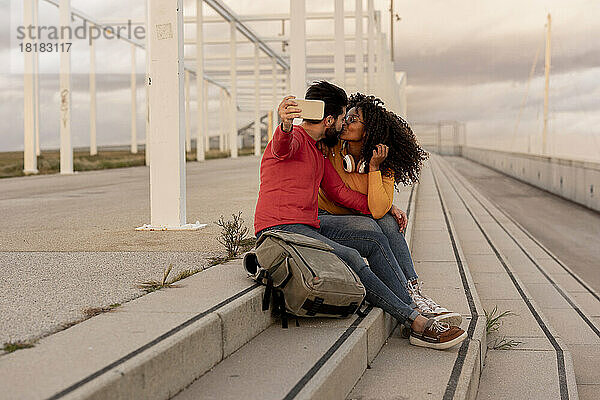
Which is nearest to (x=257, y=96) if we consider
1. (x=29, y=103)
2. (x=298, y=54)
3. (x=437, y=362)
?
(x=29, y=103)

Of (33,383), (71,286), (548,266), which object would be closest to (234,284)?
(71,286)

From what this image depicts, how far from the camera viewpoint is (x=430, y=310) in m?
3.81

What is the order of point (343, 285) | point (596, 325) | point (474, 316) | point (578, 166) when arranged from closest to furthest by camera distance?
1. point (343, 285)
2. point (474, 316)
3. point (596, 325)
4. point (578, 166)

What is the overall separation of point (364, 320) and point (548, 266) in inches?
216

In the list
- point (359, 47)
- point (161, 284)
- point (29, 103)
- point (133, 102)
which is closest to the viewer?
point (161, 284)

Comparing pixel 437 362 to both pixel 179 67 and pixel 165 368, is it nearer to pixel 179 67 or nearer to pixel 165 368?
pixel 165 368

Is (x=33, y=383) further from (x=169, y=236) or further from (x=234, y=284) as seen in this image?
(x=169, y=236)

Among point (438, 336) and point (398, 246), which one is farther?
point (398, 246)

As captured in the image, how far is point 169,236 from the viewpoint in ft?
18.3

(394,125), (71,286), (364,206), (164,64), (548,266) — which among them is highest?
(164,64)

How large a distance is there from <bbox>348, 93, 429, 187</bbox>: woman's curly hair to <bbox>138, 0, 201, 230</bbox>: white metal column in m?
2.25

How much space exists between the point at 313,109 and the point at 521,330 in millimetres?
1977

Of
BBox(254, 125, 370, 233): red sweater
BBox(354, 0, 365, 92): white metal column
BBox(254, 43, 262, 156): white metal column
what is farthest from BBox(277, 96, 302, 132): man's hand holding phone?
BBox(254, 43, 262, 156): white metal column

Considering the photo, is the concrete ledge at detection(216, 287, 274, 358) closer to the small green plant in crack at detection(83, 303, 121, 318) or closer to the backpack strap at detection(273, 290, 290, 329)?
the backpack strap at detection(273, 290, 290, 329)
